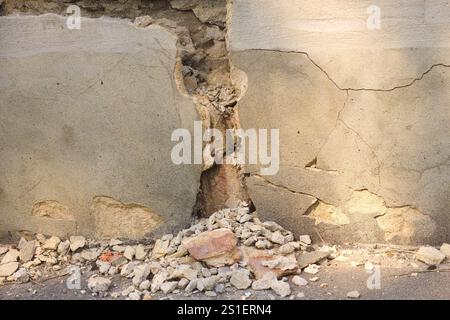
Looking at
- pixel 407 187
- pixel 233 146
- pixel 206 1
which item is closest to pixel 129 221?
pixel 233 146

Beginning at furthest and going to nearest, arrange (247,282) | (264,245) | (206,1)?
(206,1)
(264,245)
(247,282)

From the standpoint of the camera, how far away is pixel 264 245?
291 centimetres

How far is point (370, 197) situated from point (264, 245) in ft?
2.10

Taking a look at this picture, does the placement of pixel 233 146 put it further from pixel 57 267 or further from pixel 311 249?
pixel 57 267

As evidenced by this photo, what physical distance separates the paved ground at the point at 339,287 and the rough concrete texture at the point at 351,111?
267 millimetres

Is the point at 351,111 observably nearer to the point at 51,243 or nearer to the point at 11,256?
the point at 51,243

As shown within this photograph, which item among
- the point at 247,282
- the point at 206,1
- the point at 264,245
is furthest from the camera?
the point at 206,1

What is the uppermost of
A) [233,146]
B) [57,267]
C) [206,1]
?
[206,1]

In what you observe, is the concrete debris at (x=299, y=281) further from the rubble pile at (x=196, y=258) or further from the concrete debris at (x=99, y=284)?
the concrete debris at (x=99, y=284)

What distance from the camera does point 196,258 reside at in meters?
2.87

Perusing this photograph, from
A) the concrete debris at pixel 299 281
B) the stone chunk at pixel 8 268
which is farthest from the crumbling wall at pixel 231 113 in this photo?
the concrete debris at pixel 299 281

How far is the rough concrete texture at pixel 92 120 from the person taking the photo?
10.0 ft

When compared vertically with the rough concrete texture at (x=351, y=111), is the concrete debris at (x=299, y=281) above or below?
below

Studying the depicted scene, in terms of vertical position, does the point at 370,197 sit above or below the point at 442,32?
below
